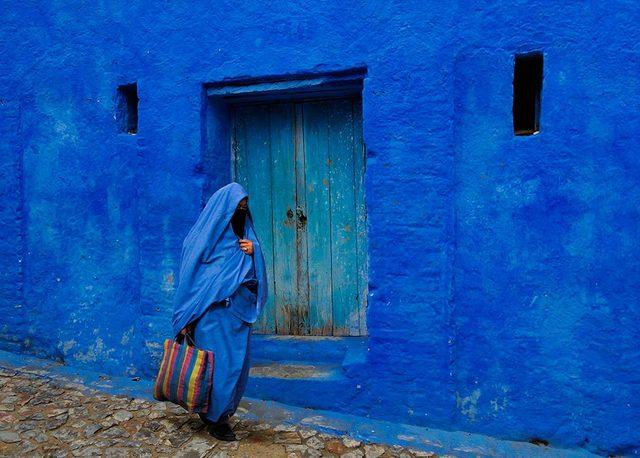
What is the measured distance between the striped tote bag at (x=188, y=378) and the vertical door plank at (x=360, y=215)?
145 centimetres

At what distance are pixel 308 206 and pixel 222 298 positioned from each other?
1.34 meters

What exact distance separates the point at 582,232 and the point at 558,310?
19.8 inches

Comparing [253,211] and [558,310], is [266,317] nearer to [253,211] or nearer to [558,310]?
[253,211]

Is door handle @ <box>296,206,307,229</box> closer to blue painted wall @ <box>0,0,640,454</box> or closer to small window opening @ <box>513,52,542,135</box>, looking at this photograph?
blue painted wall @ <box>0,0,640,454</box>

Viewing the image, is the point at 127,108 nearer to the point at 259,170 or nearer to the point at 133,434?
the point at 259,170

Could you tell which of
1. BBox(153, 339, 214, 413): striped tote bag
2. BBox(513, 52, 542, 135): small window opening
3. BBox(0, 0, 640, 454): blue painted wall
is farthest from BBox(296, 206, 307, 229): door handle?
BBox(513, 52, 542, 135): small window opening

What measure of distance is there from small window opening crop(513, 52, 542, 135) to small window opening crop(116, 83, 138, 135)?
2.88 m

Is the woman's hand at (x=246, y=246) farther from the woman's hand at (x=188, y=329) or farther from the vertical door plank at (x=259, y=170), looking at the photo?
the vertical door plank at (x=259, y=170)

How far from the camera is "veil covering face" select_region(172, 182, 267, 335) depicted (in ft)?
10.3

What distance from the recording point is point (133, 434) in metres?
3.31

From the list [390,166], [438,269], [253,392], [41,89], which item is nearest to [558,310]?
[438,269]

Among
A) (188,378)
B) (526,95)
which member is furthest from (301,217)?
(526,95)

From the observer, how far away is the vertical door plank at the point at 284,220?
4254 mm

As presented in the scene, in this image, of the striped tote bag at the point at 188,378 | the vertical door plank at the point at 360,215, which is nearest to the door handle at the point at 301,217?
the vertical door plank at the point at 360,215
